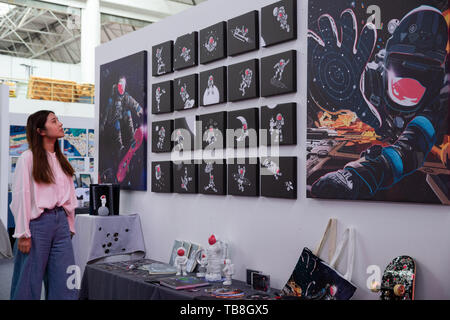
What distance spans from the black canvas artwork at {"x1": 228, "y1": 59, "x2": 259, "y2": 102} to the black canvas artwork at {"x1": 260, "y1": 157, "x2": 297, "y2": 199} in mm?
441

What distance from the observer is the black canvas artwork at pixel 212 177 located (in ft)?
10.7

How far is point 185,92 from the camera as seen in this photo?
Result: 3633 millimetres

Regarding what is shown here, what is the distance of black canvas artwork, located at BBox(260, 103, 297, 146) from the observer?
2793 millimetres

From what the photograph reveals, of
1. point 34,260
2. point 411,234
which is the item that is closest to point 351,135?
point 411,234

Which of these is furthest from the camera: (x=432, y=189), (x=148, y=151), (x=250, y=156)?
(x=148, y=151)

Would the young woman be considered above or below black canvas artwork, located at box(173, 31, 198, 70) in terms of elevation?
below

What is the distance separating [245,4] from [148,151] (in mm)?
1485

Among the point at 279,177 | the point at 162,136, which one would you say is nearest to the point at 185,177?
the point at 162,136

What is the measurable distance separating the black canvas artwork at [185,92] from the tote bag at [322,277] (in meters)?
1.47

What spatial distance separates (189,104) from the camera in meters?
3.59

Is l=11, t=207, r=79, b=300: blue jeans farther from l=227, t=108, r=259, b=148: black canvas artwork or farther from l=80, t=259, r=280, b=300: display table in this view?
l=227, t=108, r=259, b=148: black canvas artwork

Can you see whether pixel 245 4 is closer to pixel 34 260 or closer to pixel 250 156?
pixel 250 156

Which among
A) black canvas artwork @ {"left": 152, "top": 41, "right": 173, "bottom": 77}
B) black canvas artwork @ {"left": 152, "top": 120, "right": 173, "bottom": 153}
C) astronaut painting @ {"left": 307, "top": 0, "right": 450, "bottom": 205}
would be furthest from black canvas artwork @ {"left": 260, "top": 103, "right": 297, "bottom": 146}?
black canvas artwork @ {"left": 152, "top": 41, "right": 173, "bottom": 77}
